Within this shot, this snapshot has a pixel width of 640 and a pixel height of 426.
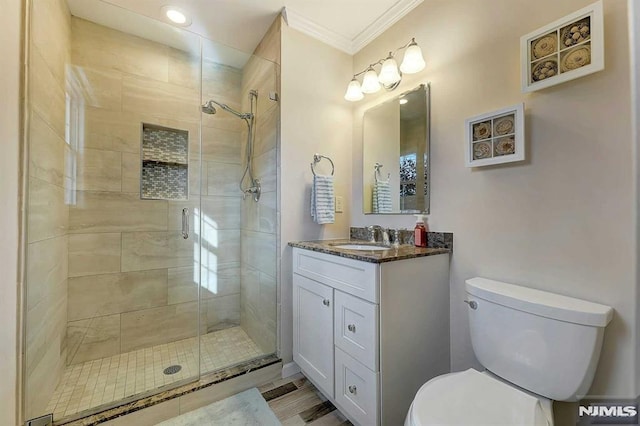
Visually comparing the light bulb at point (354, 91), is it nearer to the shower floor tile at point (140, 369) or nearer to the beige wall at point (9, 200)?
the beige wall at point (9, 200)

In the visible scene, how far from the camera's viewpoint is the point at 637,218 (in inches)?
35.7

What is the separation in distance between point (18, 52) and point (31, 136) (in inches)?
13.8

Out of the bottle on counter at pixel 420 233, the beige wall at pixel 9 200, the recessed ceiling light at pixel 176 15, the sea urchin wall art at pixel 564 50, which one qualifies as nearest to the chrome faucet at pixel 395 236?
the bottle on counter at pixel 420 233

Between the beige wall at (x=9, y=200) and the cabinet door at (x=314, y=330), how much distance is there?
1.31 m

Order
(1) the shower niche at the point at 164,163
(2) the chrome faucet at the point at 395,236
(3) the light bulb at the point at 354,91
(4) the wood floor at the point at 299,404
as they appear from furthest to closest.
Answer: (1) the shower niche at the point at 164,163 < (3) the light bulb at the point at 354,91 < (2) the chrome faucet at the point at 395,236 < (4) the wood floor at the point at 299,404

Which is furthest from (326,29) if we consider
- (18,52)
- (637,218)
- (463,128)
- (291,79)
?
(637,218)

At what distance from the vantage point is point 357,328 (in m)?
1.26

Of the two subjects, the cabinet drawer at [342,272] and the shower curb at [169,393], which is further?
the shower curb at [169,393]

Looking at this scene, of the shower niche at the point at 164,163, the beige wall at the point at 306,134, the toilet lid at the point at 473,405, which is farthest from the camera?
the shower niche at the point at 164,163

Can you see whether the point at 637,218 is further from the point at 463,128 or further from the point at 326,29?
the point at 326,29

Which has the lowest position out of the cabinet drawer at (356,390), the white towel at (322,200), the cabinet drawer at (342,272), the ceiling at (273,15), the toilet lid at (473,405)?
the cabinet drawer at (356,390)

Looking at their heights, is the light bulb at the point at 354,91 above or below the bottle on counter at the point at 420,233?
above

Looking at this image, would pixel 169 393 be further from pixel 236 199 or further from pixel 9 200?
pixel 236 199

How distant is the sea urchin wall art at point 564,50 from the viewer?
97 centimetres
